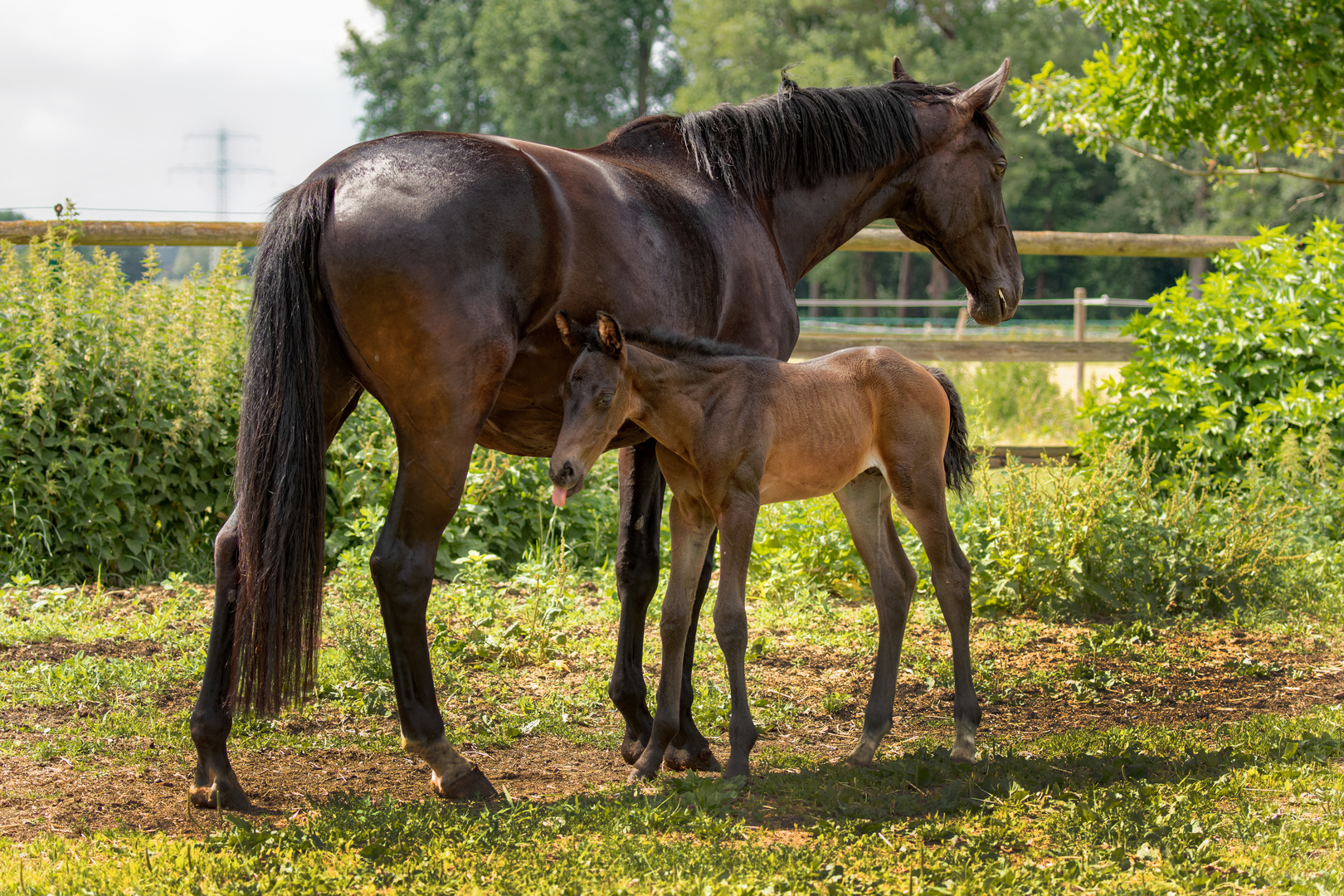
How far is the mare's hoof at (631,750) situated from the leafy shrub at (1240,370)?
489cm

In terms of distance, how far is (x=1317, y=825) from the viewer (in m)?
2.94

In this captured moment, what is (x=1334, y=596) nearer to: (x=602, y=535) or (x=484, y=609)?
(x=602, y=535)

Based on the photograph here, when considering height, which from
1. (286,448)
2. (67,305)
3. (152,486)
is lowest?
(152,486)

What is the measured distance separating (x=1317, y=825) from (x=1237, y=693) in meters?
1.80

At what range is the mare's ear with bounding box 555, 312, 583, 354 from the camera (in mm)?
3084

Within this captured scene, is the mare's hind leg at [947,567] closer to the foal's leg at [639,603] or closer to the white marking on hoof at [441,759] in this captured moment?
the foal's leg at [639,603]

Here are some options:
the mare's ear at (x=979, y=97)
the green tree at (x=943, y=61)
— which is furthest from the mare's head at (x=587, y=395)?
the green tree at (x=943, y=61)

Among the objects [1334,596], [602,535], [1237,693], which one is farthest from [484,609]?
[1334,596]

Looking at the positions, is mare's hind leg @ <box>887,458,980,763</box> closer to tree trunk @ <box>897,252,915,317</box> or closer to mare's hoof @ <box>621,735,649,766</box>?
mare's hoof @ <box>621,735,649,766</box>

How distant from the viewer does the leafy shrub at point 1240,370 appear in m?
7.12

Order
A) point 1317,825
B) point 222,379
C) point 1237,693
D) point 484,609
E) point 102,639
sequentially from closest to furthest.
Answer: point 1317,825 → point 1237,693 → point 102,639 → point 484,609 → point 222,379

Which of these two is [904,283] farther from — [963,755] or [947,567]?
[963,755]

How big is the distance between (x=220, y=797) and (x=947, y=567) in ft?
8.29

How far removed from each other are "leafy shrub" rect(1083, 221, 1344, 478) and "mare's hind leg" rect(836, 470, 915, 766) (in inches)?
158
